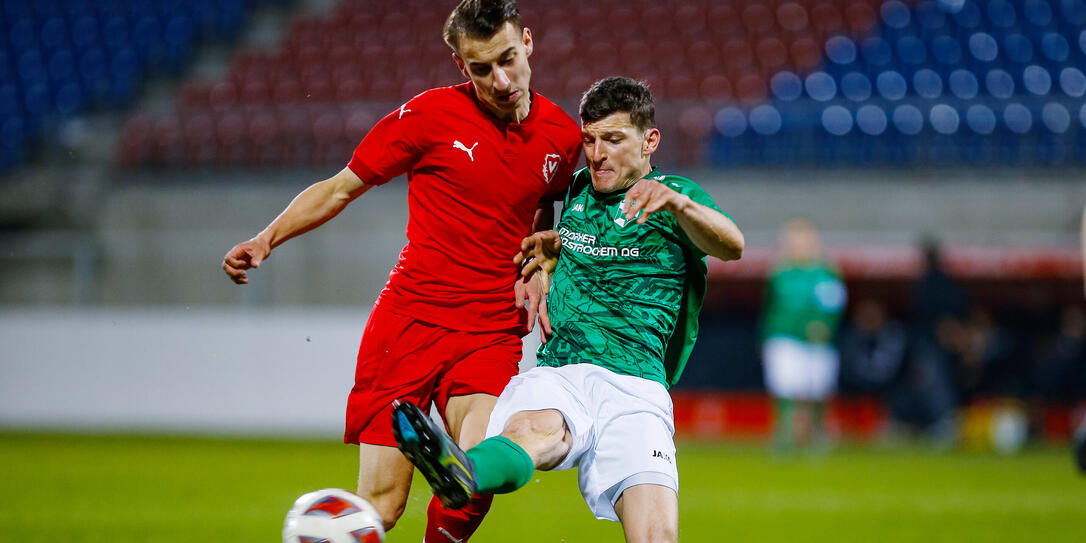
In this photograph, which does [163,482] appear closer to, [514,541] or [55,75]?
[514,541]

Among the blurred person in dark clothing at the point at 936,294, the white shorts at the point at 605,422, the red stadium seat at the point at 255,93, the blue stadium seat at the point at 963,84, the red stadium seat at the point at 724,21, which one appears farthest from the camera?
the red stadium seat at the point at 255,93

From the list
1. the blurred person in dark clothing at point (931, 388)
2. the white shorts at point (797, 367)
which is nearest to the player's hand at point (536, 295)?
the white shorts at point (797, 367)

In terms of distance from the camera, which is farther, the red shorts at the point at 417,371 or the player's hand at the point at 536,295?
the red shorts at the point at 417,371

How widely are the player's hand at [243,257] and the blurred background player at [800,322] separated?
25.6 ft

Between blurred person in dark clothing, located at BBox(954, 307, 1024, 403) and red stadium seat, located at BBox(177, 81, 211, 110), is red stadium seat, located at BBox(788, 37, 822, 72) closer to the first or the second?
blurred person in dark clothing, located at BBox(954, 307, 1024, 403)

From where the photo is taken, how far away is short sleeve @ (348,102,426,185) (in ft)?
14.8

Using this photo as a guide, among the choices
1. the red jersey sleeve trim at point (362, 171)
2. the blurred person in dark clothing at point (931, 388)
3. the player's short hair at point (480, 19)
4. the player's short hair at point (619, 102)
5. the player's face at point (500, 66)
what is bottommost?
the blurred person in dark clothing at point (931, 388)

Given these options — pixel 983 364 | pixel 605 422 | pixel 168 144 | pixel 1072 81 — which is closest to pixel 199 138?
pixel 168 144

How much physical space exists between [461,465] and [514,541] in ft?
11.4

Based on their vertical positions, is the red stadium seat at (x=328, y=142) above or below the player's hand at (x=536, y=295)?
above

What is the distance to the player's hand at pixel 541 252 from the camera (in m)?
4.49

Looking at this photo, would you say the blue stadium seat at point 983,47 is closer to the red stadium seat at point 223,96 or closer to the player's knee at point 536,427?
the red stadium seat at point 223,96

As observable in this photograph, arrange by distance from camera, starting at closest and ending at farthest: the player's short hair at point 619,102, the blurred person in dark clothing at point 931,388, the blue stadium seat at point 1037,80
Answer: the player's short hair at point 619,102 → the blurred person in dark clothing at point 931,388 → the blue stadium seat at point 1037,80

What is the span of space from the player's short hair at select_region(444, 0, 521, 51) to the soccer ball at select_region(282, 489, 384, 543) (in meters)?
1.67
